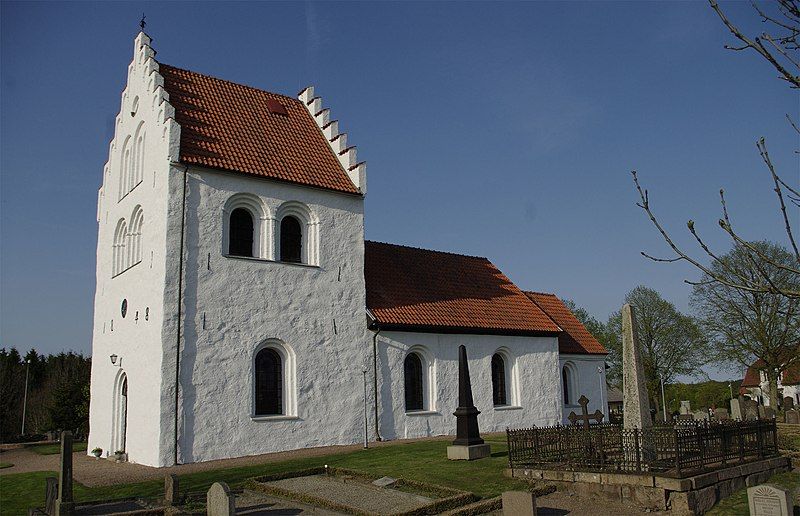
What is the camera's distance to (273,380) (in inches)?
764

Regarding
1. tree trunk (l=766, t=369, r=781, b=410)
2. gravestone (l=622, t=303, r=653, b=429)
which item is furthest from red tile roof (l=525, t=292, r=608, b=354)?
gravestone (l=622, t=303, r=653, b=429)

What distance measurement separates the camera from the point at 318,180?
2145cm

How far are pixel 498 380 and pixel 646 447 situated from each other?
13.9 m

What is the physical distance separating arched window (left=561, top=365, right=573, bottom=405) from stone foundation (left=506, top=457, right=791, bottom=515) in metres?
16.8

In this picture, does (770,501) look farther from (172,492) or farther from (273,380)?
(273,380)

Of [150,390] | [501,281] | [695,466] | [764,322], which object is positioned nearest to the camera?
[695,466]

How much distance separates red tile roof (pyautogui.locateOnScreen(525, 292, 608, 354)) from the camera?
29664mm

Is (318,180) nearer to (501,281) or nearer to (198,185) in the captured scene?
(198,185)

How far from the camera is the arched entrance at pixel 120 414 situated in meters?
20.4

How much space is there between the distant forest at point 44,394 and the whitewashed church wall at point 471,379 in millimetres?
21828

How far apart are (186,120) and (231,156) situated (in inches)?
74.5

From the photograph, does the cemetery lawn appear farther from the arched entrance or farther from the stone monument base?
the arched entrance

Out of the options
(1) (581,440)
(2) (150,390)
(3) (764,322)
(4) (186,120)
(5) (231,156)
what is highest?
(4) (186,120)

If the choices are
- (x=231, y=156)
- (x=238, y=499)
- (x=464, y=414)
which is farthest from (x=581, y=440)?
(x=231, y=156)
